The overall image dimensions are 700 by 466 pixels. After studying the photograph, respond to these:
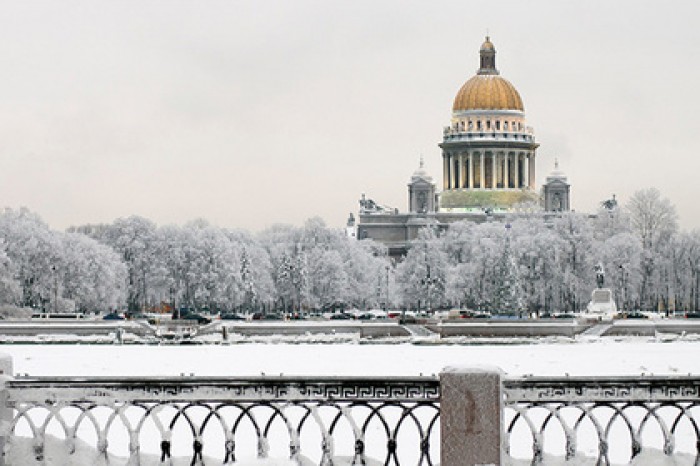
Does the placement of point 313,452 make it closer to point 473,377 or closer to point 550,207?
point 473,377

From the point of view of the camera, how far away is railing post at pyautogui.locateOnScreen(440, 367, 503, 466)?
14.6 meters

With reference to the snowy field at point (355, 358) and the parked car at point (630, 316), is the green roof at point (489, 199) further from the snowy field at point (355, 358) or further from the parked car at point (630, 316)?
the snowy field at point (355, 358)

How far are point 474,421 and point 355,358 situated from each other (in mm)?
43784

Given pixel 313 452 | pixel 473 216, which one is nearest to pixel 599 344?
pixel 313 452

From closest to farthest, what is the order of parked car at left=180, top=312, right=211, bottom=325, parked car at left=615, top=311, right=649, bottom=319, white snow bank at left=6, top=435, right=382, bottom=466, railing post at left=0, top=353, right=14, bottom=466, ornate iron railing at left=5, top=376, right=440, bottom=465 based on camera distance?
ornate iron railing at left=5, top=376, right=440, bottom=465 → railing post at left=0, top=353, right=14, bottom=466 → white snow bank at left=6, top=435, right=382, bottom=466 → parked car at left=180, top=312, right=211, bottom=325 → parked car at left=615, top=311, right=649, bottom=319

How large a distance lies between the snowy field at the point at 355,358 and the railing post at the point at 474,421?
27639 millimetres

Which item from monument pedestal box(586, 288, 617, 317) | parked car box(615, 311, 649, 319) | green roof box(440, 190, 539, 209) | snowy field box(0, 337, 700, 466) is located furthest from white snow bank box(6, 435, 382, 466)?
green roof box(440, 190, 539, 209)

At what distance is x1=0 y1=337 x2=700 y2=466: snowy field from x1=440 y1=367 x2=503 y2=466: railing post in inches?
1088

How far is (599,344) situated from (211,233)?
62.5m

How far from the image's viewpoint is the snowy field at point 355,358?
49062mm

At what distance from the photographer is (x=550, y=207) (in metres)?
191

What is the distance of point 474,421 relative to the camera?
14.6 metres

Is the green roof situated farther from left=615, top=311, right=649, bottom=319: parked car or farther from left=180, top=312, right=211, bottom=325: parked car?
left=180, top=312, right=211, bottom=325: parked car

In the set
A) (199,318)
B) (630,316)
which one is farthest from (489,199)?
(199,318)
